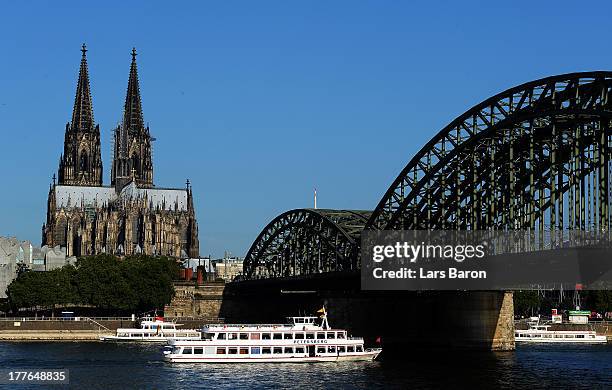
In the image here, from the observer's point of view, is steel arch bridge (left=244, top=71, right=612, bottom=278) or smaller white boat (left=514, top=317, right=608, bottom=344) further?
smaller white boat (left=514, top=317, right=608, bottom=344)

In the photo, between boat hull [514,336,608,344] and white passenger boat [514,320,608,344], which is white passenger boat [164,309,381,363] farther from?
white passenger boat [514,320,608,344]

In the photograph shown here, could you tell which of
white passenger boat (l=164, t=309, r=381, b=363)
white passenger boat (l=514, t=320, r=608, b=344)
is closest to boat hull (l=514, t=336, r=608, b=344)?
white passenger boat (l=514, t=320, r=608, b=344)

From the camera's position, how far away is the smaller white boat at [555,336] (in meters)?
164

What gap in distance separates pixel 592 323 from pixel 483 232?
3115 inches

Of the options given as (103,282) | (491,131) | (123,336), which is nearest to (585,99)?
(491,131)

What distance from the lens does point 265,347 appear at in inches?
4486

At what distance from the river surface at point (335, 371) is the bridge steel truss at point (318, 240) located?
34373mm

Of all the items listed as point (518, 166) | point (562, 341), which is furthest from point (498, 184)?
point (562, 341)

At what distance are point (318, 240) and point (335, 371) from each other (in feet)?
262

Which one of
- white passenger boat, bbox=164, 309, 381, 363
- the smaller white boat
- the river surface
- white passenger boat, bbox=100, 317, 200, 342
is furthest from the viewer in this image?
the smaller white boat

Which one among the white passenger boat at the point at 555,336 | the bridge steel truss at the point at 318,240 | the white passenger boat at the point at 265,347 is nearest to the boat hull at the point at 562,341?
the white passenger boat at the point at 555,336

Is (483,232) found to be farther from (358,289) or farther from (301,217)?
(301,217)

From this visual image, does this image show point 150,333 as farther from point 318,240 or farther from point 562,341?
point 562,341

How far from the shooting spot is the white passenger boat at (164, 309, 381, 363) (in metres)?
113
